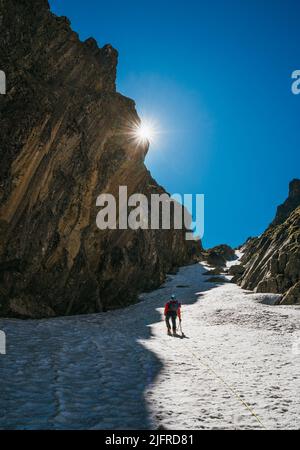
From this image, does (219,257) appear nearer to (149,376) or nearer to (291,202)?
(291,202)

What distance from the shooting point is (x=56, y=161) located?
104ft

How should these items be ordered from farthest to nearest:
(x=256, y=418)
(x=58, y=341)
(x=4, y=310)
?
(x=4, y=310) → (x=58, y=341) → (x=256, y=418)

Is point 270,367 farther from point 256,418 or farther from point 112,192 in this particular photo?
point 112,192

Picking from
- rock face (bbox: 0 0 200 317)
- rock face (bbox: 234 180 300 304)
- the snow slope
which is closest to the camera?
the snow slope

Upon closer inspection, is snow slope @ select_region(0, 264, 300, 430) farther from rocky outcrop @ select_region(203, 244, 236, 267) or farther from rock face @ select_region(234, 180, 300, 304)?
rocky outcrop @ select_region(203, 244, 236, 267)

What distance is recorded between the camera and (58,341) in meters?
19.8

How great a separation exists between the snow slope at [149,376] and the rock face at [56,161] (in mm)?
5910

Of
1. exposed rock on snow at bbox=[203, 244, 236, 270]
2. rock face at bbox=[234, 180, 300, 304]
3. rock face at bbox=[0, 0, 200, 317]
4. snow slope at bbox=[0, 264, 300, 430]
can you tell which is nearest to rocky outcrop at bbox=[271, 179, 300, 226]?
exposed rock on snow at bbox=[203, 244, 236, 270]

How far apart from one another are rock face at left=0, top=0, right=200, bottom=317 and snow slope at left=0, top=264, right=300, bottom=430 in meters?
5.91

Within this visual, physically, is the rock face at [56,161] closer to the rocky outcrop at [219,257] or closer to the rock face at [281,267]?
the rock face at [281,267]

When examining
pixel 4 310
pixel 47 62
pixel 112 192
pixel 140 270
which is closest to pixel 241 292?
pixel 140 270

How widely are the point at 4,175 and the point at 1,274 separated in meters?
7.47

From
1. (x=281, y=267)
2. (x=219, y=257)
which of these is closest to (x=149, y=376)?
(x=281, y=267)

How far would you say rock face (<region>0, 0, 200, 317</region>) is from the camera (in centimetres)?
2809
